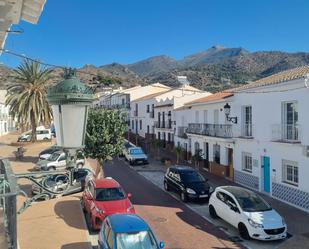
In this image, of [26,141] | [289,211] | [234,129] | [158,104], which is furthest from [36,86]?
[289,211]

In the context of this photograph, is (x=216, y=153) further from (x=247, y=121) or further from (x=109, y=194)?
(x=109, y=194)

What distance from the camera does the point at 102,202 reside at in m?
16.2

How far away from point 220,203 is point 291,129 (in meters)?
5.92

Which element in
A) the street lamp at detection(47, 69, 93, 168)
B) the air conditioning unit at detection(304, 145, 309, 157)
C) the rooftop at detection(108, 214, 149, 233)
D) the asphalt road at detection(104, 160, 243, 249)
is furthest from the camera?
the air conditioning unit at detection(304, 145, 309, 157)

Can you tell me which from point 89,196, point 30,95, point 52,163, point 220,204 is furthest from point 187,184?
point 30,95

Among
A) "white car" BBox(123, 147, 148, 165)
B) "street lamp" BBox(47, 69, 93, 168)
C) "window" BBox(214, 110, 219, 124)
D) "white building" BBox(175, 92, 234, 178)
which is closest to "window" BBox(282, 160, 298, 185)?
"white building" BBox(175, 92, 234, 178)

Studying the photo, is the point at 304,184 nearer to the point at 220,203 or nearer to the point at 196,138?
the point at 220,203

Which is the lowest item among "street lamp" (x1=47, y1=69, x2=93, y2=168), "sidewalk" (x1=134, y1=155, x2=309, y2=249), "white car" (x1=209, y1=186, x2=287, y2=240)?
"sidewalk" (x1=134, y1=155, x2=309, y2=249)

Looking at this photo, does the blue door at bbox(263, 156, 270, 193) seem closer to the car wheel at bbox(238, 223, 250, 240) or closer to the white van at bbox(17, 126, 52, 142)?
the car wheel at bbox(238, 223, 250, 240)

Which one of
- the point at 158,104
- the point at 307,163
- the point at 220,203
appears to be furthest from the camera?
the point at 158,104

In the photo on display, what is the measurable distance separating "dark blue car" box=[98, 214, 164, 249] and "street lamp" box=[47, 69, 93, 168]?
290 inches

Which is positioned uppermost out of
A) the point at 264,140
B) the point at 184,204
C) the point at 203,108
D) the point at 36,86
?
the point at 36,86

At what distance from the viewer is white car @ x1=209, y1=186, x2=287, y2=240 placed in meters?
14.2

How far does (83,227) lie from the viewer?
51.9 ft
